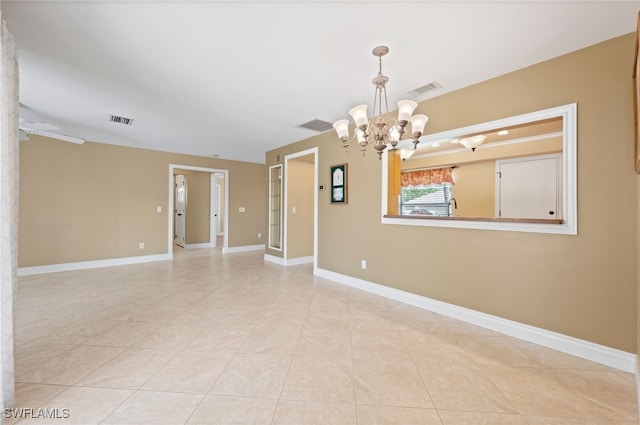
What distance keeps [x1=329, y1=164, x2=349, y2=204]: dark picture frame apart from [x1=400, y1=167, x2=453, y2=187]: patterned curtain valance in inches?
103

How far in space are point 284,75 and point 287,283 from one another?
2.98 meters

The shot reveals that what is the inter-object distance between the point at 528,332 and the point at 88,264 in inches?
279

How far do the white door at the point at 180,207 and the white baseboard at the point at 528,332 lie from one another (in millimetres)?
6625

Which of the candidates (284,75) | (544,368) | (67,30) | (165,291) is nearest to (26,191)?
(165,291)

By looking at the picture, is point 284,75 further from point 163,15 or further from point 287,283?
point 287,283

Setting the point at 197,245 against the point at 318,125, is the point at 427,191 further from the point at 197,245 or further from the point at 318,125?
the point at 197,245

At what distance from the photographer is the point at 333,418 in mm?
1486

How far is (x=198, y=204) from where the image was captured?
807 cm

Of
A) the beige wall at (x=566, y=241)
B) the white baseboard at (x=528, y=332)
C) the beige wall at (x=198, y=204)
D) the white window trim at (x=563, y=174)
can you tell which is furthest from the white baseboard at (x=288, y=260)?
the white window trim at (x=563, y=174)

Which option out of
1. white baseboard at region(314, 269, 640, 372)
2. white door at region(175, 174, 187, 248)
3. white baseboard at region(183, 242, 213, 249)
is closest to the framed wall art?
white baseboard at region(314, 269, 640, 372)

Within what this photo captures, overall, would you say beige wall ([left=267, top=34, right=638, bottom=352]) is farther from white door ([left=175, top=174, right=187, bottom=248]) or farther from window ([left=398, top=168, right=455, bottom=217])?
white door ([left=175, top=174, right=187, bottom=248])

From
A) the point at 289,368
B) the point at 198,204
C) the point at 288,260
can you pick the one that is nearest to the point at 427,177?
the point at 288,260

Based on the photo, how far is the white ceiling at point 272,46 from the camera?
1.76 m

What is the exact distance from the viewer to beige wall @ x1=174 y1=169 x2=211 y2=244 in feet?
26.1
